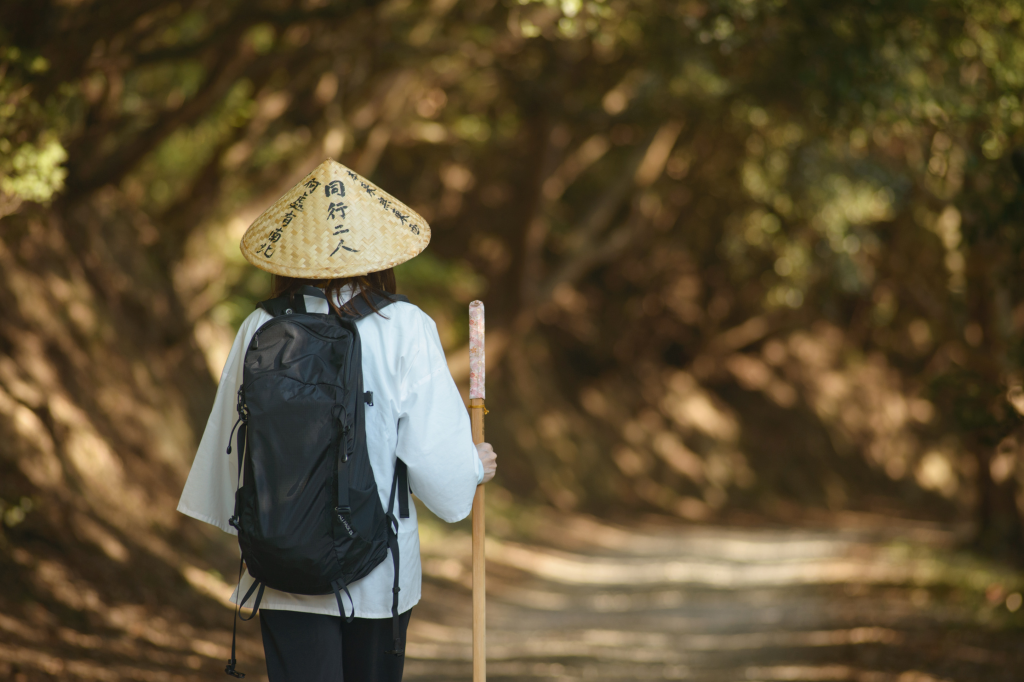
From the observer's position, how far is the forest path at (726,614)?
6.02 m

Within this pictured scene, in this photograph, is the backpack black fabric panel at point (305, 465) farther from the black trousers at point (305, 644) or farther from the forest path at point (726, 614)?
the forest path at point (726, 614)

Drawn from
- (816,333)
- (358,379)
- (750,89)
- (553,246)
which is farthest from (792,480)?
(358,379)

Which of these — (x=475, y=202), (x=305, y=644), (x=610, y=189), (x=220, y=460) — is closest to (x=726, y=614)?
(x=610, y=189)

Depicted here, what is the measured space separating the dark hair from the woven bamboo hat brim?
4 cm

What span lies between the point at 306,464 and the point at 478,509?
0.67m

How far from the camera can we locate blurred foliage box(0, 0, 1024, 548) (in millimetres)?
5680

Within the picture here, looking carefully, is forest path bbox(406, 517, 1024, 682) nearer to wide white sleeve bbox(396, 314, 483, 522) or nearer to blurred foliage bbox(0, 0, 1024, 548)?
blurred foliage bbox(0, 0, 1024, 548)

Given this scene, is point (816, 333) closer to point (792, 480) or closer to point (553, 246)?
point (792, 480)

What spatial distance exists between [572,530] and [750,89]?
316 inches

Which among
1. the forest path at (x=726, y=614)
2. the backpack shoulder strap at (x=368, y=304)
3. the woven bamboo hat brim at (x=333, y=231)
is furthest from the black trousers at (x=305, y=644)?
the forest path at (x=726, y=614)

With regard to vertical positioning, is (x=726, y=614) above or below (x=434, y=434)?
below

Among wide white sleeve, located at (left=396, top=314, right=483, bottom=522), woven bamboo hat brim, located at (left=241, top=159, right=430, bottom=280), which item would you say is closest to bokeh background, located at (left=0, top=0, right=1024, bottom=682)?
woven bamboo hat brim, located at (left=241, top=159, right=430, bottom=280)

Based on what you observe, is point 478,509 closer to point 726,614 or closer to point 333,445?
point 333,445

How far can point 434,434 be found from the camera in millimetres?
2490
